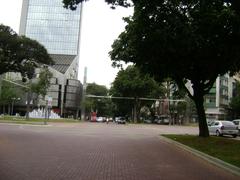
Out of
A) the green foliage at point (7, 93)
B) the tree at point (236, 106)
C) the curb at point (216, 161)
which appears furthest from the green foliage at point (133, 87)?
the curb at point (216, 161)

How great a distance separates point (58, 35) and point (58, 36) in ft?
1.54

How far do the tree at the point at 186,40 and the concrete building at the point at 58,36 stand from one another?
3943 inches

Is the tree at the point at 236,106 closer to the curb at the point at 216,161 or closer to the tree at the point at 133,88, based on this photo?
the tree at the point at 133,88

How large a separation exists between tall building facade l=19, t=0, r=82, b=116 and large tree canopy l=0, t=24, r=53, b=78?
86.3 meters

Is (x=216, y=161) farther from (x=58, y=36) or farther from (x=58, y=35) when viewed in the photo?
(x=58, y=36)

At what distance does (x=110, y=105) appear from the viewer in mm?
143750

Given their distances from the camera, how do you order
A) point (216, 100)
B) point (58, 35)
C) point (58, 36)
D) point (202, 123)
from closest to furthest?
point (202, 123), point (216, 100), point (58, 35), point (58, 36)

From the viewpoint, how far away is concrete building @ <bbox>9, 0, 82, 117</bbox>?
13275cm

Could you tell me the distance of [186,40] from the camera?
72.8ft

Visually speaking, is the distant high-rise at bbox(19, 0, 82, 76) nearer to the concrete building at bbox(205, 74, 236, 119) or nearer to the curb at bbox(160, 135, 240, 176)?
the concrete building at bbox(205, 74, 236, 119)

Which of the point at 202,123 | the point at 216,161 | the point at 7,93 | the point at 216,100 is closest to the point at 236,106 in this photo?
the point at 216,100

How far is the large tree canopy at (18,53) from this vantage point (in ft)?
129

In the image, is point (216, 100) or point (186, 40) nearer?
point (186, 40)


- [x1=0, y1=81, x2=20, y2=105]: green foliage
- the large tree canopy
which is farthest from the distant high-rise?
the large tree canopy
